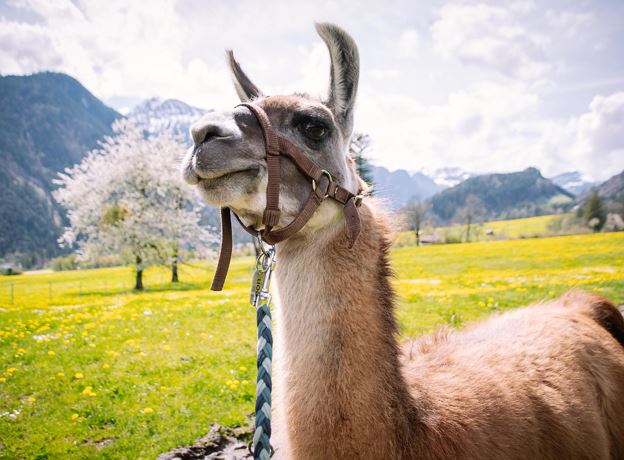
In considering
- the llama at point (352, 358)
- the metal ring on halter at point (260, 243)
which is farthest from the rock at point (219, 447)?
the metal ring on halter at point (260, 243)

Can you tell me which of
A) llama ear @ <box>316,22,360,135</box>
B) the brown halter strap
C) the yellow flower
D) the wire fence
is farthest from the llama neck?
the wire fence

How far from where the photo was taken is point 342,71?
266 cm

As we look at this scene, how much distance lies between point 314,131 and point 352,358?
1485 millimetres

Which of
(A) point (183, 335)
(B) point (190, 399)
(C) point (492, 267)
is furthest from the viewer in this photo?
(C) point (492, 267)

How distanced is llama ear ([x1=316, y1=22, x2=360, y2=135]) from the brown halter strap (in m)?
0.56

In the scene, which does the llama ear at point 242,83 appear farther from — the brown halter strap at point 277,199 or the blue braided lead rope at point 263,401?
the blue braided lead rope at point 263,401

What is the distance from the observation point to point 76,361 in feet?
24.7

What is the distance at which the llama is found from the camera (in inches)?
87.7

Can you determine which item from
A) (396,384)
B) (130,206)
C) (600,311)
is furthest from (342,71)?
(130,206)

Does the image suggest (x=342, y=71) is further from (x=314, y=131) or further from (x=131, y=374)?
(x=131, y=374)

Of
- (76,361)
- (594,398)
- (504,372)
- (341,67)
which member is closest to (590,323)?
(594,398)

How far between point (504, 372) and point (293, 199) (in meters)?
2.13

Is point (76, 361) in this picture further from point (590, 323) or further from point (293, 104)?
point (590, 323)

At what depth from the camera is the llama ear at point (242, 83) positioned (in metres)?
3.13
